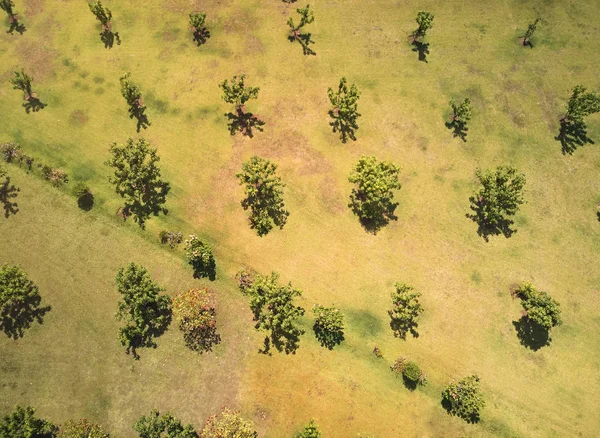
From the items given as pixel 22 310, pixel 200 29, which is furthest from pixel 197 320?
pixel 200 29

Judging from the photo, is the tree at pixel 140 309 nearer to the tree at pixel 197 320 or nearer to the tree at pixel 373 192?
the tree at pixel 197 320

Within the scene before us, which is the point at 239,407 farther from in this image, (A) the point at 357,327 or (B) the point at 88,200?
(B) the point at 88,200

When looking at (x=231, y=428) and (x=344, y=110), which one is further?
(x=344, y=110)

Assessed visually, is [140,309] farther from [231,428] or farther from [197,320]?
[231,428]

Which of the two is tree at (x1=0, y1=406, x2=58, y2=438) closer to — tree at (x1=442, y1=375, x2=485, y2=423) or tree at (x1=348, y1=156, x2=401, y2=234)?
tree at (x1=348, y1=156, x2=401, y2=234)

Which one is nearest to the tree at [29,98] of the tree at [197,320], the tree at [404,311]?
the tree at [197,320]
